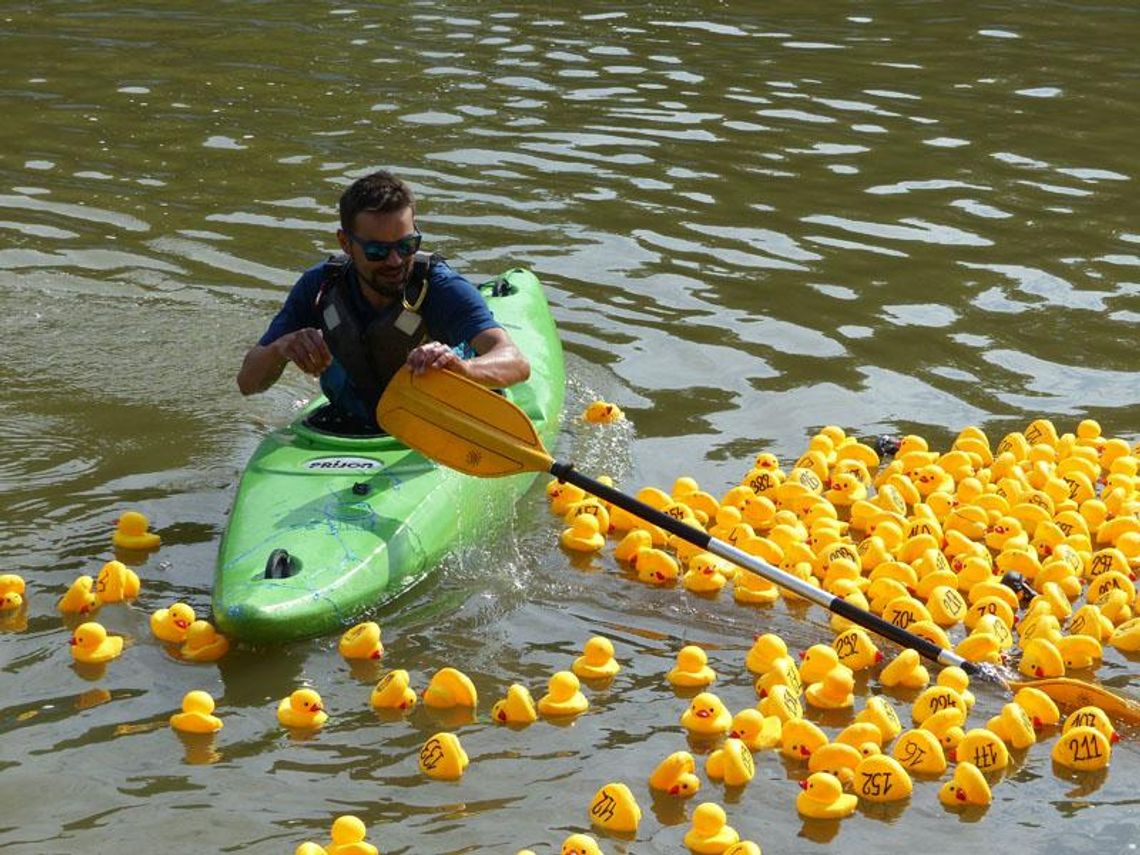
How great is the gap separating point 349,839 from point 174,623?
172 centimetres

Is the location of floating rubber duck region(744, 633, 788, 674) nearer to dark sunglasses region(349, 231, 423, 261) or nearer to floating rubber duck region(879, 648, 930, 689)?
floating rubber duck region(879, 648, 930, 689)

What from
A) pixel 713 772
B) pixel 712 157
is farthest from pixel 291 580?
pixel 712 157

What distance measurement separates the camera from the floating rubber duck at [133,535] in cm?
694

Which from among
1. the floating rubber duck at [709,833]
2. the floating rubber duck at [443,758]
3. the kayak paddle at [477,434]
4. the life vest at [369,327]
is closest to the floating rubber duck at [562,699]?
the floating rubber duck at [443,758]

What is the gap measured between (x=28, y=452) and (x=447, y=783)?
3.48 m

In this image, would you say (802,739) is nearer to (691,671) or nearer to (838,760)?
(838,760)

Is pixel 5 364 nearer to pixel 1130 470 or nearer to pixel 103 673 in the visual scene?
pixel 103 673

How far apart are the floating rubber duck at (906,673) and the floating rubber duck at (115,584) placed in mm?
2732

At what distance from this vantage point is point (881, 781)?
514 cm

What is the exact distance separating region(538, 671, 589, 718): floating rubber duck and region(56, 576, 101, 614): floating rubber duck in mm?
1765

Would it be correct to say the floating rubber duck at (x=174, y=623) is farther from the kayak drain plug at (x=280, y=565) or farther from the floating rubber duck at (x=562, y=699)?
the floating rubber duck at (x=562, y=699)

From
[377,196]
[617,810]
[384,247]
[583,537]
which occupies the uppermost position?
[377,196]

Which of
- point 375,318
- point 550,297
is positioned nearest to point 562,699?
point 375,318

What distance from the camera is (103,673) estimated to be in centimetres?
593
